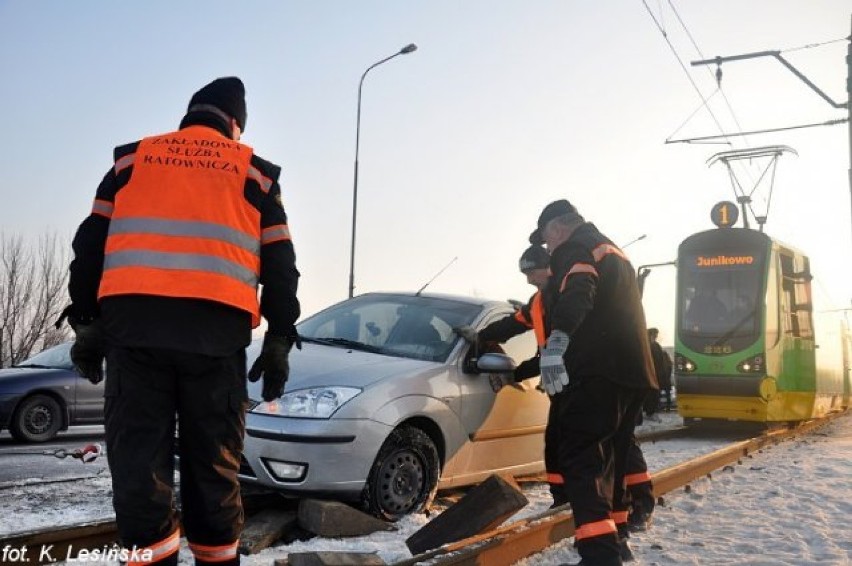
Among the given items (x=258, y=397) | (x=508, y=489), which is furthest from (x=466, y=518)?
(x=258, y=397)

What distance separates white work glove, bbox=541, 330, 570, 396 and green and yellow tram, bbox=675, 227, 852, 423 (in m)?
8.90

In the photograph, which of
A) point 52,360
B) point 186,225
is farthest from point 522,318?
point 52,360

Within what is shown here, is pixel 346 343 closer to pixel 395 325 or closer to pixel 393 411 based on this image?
pixel 395 325

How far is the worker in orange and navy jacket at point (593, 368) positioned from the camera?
3809 mm

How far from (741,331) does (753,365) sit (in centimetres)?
60

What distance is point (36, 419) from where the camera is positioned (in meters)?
10.2

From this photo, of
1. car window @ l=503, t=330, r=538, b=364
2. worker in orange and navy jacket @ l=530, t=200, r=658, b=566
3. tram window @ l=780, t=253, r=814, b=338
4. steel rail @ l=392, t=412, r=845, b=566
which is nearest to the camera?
steel rail @ l=392, t=412, r=845, b=566

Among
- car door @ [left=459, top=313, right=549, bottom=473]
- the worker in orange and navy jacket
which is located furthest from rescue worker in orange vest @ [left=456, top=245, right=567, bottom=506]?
the worker in orange and navy jacket

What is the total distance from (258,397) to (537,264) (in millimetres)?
2212

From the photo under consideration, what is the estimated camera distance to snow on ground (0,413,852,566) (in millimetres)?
4246

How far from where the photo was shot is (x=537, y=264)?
562 centimetres

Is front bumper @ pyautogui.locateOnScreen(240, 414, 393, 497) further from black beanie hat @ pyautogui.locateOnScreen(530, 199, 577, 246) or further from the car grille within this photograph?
black beanie hat @ pyautogui.locateOnScreen(530, 199, 577, 246)

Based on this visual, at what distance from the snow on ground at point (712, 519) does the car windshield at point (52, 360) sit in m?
5.20

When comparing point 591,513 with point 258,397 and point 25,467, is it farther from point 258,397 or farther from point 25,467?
point 25,467
